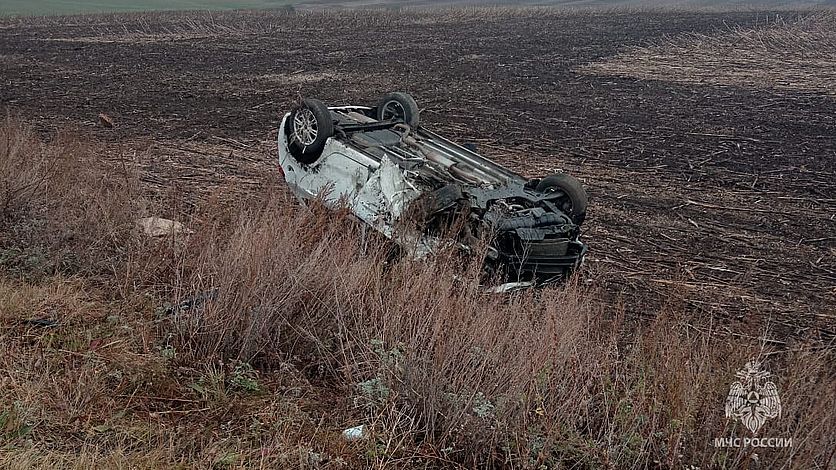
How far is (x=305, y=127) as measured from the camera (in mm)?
6949

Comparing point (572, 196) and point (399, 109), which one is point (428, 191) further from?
point (399, 109)

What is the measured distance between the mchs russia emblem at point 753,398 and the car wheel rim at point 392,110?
5104mm

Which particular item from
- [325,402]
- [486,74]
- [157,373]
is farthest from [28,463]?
[486,74]

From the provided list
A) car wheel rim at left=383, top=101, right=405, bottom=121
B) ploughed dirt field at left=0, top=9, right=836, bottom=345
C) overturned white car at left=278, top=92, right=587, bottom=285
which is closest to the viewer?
overturned white car at left=278, top=92, right=587, bottom=285

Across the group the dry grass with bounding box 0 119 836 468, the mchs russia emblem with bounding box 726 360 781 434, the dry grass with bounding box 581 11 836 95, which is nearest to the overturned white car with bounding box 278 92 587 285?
the dry grass with bounding box 0 119 836 468

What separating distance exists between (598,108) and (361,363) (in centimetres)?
1106

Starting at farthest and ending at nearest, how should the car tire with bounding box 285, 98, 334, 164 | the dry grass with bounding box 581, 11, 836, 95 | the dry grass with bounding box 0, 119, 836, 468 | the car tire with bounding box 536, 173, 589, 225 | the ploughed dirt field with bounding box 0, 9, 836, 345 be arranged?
the dry grass with bounding box 581, 11, 836, 95, the ploughed dirt field with bounding box 0, 9, 836, 345, the car tire with bounding box 285, 98, 334, 164, the car tire with bounding box 536, 173, 589, 225, the dry grass with bounding box 0, 119, 836, 468

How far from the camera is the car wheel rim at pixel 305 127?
6.86 meters

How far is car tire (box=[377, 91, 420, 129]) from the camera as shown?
25.8ft

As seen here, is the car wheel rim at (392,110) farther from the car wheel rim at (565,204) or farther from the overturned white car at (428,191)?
the car wheel rim at (565,204)

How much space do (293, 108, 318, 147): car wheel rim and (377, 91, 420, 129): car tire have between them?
4.05 ft

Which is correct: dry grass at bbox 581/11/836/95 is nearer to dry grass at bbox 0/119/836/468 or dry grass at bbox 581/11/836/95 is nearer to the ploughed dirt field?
the ploughed dirt field

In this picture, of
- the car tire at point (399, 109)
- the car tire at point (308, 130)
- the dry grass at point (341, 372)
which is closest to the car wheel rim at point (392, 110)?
the car tire at point (399, 109)

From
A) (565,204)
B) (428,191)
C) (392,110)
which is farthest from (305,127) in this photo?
(565,204)
